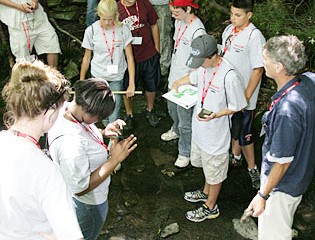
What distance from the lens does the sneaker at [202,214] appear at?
3.95 m

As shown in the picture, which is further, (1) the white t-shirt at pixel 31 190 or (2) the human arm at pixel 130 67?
(2) the human arm at pixel 130 67

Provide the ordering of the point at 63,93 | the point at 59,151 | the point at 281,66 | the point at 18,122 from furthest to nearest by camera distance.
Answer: the point at 281,66 < the point at 59,151 < the point at 63,93 < the point at 18,122

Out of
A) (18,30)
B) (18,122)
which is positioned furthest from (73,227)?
(18,30)

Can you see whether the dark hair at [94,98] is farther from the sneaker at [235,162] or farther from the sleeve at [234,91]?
the sneaker at [235,162]

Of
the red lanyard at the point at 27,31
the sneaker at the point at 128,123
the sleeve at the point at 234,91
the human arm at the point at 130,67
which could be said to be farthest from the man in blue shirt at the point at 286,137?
the red lanyard at the point at 27,31

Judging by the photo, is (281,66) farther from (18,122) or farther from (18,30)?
(18,30)

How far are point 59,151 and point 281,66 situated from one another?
1.50 metres

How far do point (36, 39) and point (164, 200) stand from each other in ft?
9.51

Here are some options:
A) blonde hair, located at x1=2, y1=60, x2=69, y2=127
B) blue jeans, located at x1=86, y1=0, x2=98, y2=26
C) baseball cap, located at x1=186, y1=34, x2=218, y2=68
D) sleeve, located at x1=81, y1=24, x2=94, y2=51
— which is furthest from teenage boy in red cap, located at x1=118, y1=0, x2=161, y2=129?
blonde hair, located at x1=2, y1=60, x2=69, y2=127

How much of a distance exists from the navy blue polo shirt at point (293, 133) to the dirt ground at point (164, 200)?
3.87 feet

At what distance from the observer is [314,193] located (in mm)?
4297

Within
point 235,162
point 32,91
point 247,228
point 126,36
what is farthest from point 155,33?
point 32,91

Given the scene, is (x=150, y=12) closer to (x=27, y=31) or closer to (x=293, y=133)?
(x=27, y=31)

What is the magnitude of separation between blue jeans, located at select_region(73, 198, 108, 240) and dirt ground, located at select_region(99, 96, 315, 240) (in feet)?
3.10
